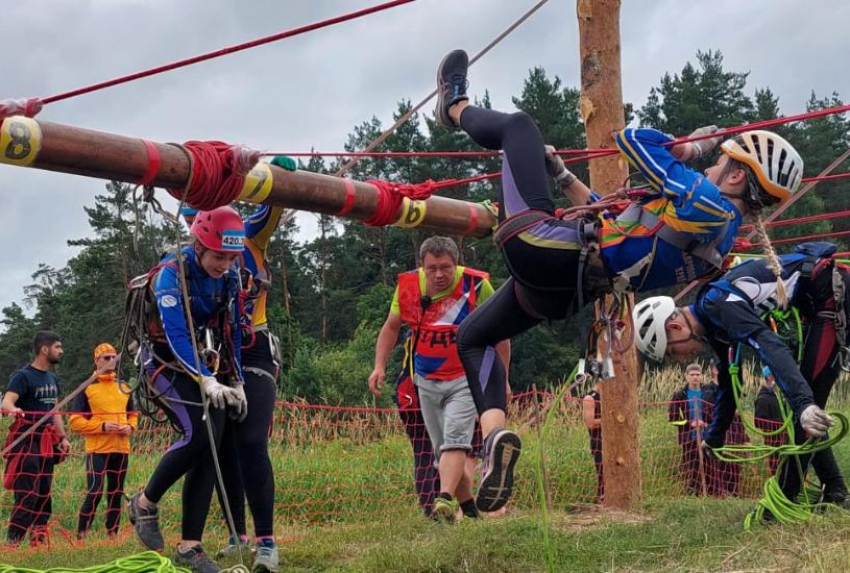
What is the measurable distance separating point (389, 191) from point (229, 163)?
130 cm

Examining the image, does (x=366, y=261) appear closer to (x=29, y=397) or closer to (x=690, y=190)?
(x=29, y=397)

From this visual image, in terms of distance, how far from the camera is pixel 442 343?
6812 mm

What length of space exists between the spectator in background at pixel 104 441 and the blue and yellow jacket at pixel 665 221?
5.22 metres

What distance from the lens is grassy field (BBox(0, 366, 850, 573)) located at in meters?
4.75

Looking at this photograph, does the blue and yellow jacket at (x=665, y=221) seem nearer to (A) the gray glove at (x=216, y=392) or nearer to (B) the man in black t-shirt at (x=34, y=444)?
(A) the gray glove at (x=216, y=392)

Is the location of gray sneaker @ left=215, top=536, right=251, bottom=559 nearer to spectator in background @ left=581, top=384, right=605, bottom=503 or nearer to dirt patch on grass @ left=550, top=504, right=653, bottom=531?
dirt patch on grass @ left=550, top=504, right=653, bottom=531

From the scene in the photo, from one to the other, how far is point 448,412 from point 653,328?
1.68 metres

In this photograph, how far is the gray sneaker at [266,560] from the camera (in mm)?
5254

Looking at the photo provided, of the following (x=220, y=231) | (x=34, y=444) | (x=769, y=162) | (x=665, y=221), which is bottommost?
(x=34, y=444)

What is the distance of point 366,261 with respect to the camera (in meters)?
44.2

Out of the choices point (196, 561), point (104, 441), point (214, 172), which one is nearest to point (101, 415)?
point (104, 441)

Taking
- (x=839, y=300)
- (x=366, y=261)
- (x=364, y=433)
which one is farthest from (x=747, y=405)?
(x=366, y=261)

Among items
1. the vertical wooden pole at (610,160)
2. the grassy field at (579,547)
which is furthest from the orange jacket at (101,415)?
the vertical wooden pole at (610,160)

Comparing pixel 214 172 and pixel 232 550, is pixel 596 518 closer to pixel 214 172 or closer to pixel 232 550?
pixel 232 550
